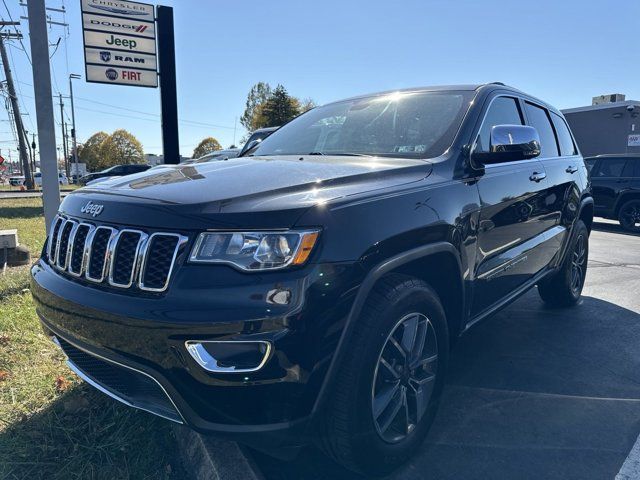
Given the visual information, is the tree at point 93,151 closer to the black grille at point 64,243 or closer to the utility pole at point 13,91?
the utility pole at point 13,91

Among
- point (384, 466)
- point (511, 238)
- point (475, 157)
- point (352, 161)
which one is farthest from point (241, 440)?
point (511, 238)

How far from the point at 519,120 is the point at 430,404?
2.30 meters

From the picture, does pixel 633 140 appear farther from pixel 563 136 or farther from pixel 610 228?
pixel 563 136

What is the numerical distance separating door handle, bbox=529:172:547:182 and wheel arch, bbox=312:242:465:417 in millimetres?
1331

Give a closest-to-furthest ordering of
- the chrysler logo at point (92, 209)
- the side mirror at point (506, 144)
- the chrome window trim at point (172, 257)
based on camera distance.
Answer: the chrome window trim at point (172, 257) → the chrysler logo at point (92, 209) → the side mirror at point (506, 144)

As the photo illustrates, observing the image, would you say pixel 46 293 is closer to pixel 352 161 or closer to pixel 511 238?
pixel 352 161

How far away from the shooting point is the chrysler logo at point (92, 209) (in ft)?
6.90

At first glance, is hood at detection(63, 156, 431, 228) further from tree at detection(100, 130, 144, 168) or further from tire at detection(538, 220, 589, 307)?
tree at detection(100, 130, 144, 168)

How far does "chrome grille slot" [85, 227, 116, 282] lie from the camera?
199 cm

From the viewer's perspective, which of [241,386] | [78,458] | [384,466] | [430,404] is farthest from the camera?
[430,404]

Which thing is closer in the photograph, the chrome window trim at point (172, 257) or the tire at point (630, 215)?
the chrome window trim at point (172, 257)

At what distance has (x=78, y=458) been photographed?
2299mm

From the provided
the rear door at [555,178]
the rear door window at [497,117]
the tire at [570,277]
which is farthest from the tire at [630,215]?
the rear door window at [497,117]

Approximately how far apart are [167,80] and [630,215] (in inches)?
420
